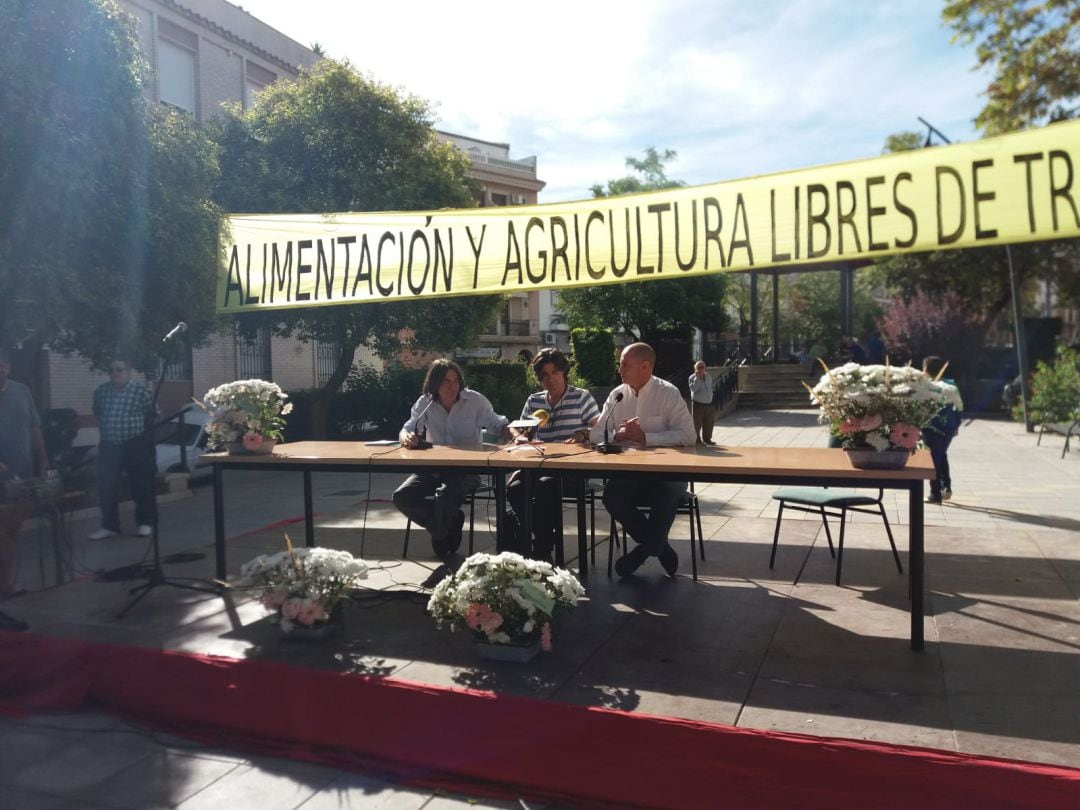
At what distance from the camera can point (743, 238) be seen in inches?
195

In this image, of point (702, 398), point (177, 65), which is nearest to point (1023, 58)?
point (702, 398)

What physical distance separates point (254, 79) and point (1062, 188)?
66.2ft

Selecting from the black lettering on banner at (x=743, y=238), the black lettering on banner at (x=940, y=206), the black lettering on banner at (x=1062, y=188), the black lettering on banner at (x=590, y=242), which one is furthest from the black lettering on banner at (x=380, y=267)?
the black lettering on banner at (x=1062, y=188)

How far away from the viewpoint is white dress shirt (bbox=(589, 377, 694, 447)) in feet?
18.6

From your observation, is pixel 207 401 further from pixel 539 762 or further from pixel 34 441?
pixel 539 762

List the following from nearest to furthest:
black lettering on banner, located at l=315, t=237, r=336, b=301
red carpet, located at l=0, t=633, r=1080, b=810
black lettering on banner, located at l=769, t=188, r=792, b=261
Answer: red carpet, located at l=0, t=633, r=1080, b=810 < black lettering on banner, located at l=769, t=188, r=792, b=261 < black lettering on banner, located at l=315, t=237, r=336, b=301

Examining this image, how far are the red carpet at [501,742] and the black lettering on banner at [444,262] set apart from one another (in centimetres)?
287

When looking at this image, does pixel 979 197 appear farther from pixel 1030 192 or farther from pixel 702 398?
pixel 702 398

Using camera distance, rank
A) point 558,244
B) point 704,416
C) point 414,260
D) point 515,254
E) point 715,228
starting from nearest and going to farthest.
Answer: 1. point 715,228
2. point 558,244
3. point 515,254
4. point 414,260
5. point 704,416

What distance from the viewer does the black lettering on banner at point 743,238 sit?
4.91 meters

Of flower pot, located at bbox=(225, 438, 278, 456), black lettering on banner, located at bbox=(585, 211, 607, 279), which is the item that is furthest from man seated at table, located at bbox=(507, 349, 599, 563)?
flower pot, located at bbox=(225, 438, 278, 456)

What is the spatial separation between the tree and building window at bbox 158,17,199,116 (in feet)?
13.1

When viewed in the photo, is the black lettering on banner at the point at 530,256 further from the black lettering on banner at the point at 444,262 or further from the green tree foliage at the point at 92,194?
the green tree foliage at the point at 92,194

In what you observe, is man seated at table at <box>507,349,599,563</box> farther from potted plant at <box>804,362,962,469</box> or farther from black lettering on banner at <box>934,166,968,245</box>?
black lettering on banner at <box>934,166,968,245</box>
